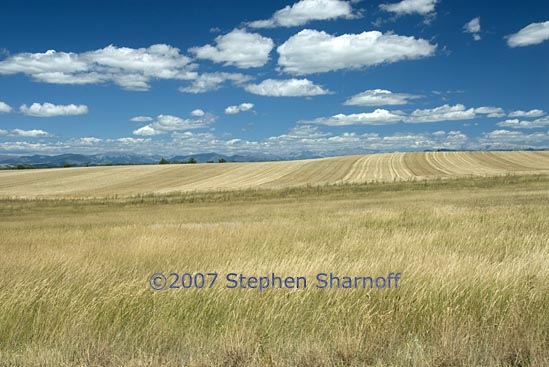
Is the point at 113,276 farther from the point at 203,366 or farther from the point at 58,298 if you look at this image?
the point at 203,366

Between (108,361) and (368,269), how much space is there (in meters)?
4.28

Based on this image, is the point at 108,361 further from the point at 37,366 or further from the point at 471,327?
the point at 471,327

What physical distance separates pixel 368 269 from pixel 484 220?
29.9ft

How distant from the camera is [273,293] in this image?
6.20 m

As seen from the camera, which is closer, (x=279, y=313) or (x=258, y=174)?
(x=279, y=313)

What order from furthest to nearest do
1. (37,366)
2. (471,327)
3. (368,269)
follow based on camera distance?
(368,269), (471,327), (37,366)

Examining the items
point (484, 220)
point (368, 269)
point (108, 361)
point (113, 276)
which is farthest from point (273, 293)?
point (484, 220)

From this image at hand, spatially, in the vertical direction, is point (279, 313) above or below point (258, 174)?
above

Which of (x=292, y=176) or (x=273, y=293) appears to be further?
(x=292, y=176)

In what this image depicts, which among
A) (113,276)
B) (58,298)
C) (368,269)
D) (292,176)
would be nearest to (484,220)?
(368,269)

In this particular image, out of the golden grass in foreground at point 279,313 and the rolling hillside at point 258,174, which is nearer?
the golden grass in foreground at point 279,313

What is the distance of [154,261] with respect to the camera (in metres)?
8.79

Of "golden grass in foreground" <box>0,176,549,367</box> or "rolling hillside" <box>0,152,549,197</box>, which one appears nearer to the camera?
"golden grass in foreground" <box>0,176,549,367</box>

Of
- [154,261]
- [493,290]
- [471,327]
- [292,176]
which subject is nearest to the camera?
[471,327]
